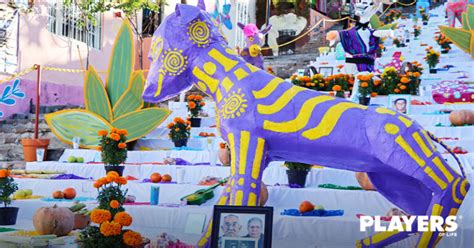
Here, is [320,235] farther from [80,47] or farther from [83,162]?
[80,47]

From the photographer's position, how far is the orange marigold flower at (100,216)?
3.95 metres

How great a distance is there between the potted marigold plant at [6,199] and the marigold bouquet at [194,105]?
469 centimetres

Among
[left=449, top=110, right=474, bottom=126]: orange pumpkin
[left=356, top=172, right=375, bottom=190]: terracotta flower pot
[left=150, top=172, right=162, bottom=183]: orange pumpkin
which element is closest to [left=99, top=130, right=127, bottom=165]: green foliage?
[left=150, top=172, right=162, bottom=183]: orange pumpkin

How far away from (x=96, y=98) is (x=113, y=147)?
6.43ft

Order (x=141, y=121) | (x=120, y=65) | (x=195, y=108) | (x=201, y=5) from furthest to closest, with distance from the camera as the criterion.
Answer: (x=195, y=108), (x=120, y=65), (x=141, y=121), (x=201, y=5)

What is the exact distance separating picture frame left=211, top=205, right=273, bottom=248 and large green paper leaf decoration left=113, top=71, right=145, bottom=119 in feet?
17.4

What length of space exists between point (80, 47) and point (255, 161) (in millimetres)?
11973

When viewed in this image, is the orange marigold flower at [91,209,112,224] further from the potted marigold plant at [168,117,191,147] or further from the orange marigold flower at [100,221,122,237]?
the potted marigold plant at [168,117,191,147]

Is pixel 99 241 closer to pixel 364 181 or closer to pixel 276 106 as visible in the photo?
pixel 276 106

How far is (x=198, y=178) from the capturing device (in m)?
6.95

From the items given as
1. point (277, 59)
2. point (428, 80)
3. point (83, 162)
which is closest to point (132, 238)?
point (83, 162)

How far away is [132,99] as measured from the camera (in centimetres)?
855

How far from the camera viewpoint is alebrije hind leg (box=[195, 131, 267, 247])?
12.5 ft

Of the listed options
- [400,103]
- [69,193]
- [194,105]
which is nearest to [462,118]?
[400,103]
